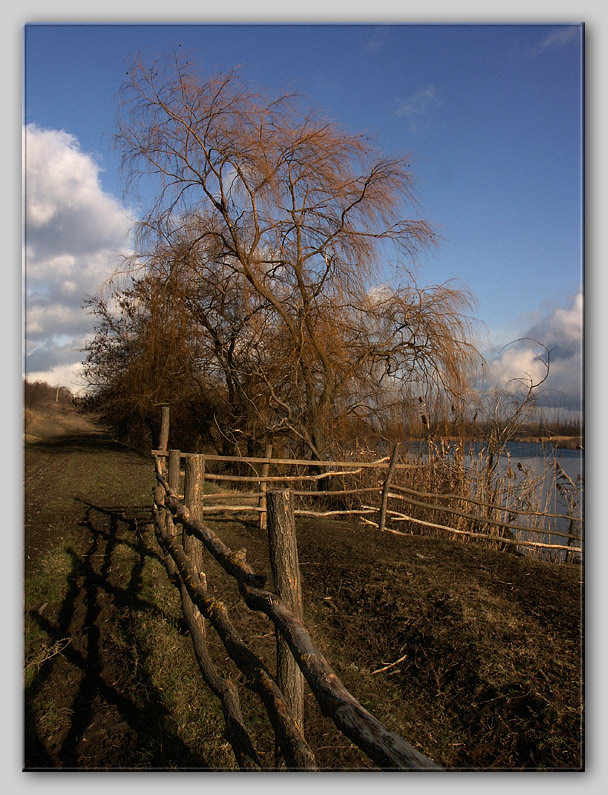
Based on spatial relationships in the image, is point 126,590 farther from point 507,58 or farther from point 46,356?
point 507,58

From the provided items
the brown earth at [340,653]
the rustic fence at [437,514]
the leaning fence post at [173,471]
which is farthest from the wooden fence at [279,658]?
the rustic fence at [437,514]

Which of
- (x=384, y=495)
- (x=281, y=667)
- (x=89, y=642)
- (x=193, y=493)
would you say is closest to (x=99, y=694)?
(x=89, y=642)

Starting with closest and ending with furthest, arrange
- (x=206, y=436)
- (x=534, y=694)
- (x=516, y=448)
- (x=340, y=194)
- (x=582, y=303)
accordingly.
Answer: (x=582, y=303) → (x=534, y=694) → (x=516, y=448) → (x=340, y=194) → (x=206, y=436)

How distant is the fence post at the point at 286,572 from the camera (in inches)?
72.7

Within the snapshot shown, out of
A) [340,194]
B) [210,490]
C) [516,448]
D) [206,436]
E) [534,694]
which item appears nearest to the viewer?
[534,694]

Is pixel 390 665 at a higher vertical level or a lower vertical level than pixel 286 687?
lower

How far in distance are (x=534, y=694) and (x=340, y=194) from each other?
18.7 ft

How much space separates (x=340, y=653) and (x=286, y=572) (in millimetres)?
1520

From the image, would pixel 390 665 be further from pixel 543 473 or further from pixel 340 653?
pixel 543 473

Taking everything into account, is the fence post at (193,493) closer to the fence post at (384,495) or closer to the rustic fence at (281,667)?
the rustic fence at (281,667)

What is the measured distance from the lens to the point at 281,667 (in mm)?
1904

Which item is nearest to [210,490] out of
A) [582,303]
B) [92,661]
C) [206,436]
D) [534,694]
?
[206,436]

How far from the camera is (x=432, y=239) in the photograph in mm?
6566
